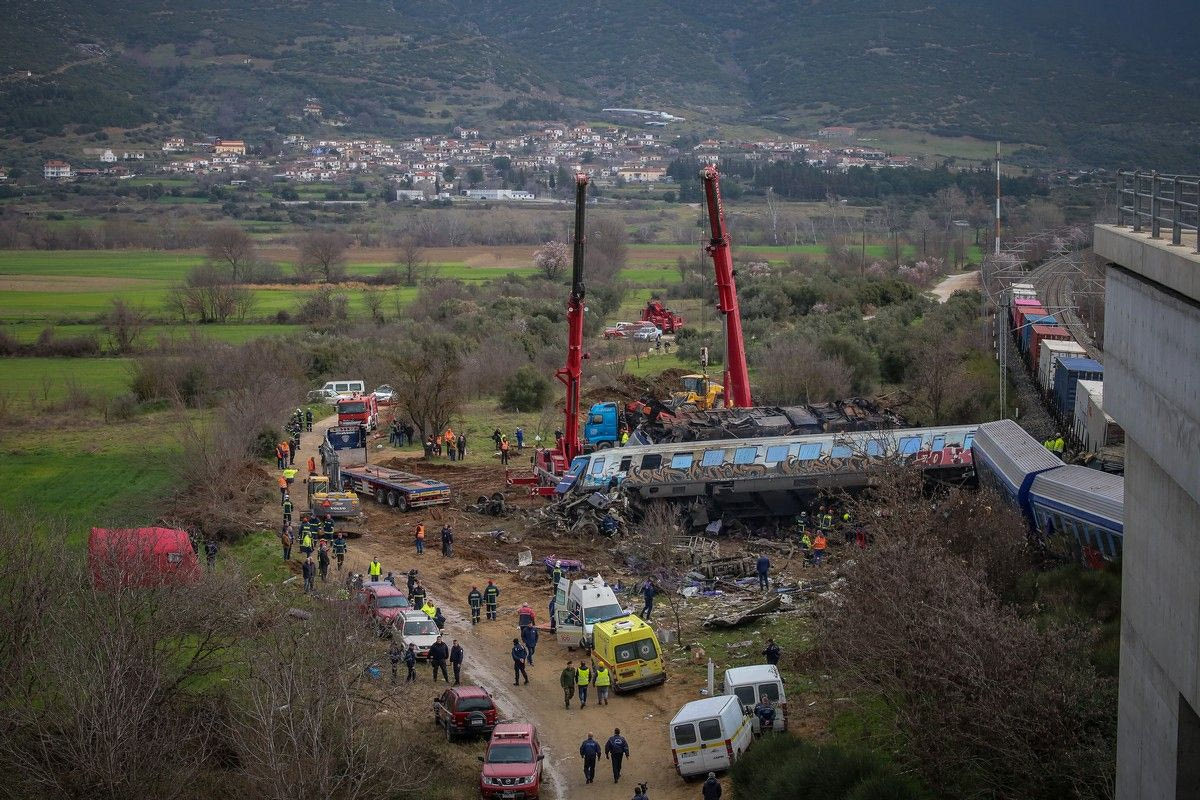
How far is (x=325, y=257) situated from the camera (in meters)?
116

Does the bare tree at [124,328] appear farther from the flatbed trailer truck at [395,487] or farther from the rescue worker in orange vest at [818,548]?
the rescue worker in orange vest at [818,548]

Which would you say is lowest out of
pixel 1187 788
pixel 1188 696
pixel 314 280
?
pixel 314 280

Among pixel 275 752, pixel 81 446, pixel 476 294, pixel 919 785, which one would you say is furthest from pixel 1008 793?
pixel 476 294

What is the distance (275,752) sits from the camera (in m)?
15.9

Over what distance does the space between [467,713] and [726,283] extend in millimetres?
21695

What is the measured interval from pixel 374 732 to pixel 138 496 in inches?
928

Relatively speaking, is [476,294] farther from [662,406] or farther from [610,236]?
[662,406]

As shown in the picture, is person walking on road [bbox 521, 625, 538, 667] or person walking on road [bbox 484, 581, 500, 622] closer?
person walking on road [bbox 521, 625, 538, 667]

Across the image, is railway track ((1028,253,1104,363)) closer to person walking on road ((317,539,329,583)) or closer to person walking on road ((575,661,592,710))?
person walking on road ((575,661,592,710))

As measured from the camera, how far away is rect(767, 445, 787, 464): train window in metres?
35.0

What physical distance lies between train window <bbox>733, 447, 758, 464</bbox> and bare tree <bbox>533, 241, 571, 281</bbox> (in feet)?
249

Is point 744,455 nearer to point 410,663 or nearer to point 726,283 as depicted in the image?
point 726,283

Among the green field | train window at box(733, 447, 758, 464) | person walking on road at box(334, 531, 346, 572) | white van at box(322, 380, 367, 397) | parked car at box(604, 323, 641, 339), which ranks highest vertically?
train window at box(733, 447, 758, 464)

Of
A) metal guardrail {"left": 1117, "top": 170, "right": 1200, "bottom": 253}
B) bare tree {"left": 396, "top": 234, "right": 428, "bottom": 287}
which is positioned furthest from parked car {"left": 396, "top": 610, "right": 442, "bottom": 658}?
bare tree {"left": 396, "top": 234, "right": 428, "bottom": 287}
